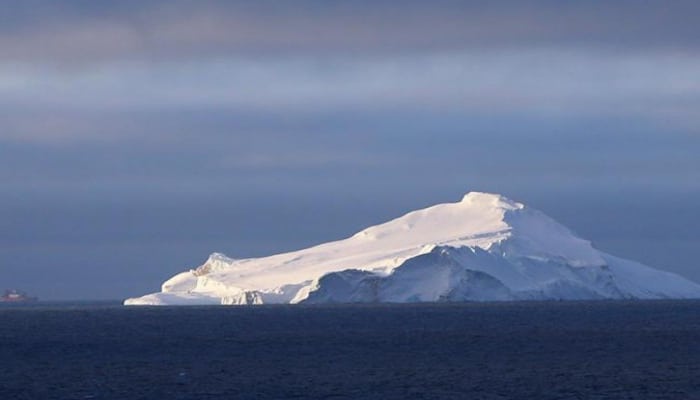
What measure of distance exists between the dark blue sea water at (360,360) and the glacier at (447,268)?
9785 mm

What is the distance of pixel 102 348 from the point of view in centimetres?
6544

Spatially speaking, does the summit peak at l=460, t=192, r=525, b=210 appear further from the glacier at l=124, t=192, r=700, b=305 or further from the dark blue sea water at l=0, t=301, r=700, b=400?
the dark blue sea water at l=0, t=301, r=700, b=400

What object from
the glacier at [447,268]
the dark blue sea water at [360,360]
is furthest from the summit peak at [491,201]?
the dark blue sea water at [360,360]

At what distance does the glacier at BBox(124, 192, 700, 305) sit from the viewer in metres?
103

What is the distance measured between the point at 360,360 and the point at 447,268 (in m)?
48.7

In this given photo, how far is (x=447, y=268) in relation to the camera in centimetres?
10269

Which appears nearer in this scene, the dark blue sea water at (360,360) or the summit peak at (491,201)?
the dark blue sea water at (360,360)

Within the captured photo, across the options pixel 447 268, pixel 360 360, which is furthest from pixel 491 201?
pixel 360 360

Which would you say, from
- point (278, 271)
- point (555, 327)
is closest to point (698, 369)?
point (555, 327)

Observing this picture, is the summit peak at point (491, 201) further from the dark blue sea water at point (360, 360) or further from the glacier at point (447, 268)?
the dark blue sea water at point (360, 360)

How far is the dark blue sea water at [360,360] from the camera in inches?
1663

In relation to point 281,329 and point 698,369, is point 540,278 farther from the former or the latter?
point 698,369

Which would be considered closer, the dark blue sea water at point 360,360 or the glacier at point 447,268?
the dark blue sea water at point 360,360

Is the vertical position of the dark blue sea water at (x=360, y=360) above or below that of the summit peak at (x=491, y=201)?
below
